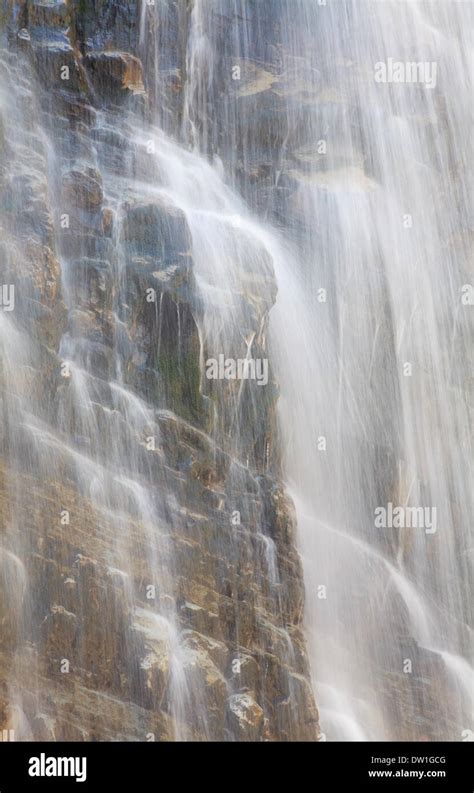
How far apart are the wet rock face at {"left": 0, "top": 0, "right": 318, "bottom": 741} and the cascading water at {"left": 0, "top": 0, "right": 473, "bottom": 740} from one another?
3 cm

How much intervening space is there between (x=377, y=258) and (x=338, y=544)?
10.5 feet

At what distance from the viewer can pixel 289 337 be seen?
10.5 metres

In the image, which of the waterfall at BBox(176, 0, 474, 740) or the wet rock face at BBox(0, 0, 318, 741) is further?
the waterfall at BBox(176, 0, 474, 740)

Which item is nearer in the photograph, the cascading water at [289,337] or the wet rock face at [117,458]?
the wet rock face at [117,458]

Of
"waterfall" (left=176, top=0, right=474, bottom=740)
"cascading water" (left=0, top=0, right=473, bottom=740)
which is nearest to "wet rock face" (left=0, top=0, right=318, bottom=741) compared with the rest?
"cascading water" (left=0, top=0, right=473, bottom=740)

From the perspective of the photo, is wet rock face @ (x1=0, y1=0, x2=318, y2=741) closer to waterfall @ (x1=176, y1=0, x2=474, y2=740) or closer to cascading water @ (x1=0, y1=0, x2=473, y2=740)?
cascading water @ (x1=0, y1=0, x2=473, y2=740)

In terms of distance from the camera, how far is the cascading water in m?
9.42

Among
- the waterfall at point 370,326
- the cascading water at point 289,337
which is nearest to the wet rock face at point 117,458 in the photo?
the cascading water at point 289,337

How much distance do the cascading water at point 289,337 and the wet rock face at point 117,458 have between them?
0.10ft

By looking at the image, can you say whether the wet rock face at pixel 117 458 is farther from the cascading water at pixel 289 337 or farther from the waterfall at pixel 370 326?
the waterfall at pixel 370 326

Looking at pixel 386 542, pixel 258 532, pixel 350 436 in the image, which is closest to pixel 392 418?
pixel 350 436

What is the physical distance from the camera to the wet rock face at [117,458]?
912cm

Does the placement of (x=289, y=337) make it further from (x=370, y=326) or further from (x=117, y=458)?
(x=117, y=458)

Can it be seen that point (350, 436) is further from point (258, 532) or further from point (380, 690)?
point (380, 690)
